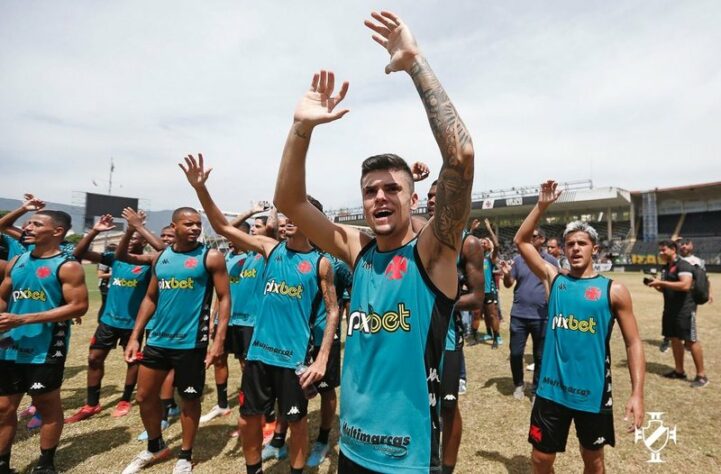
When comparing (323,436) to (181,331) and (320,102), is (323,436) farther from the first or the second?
(320,102)

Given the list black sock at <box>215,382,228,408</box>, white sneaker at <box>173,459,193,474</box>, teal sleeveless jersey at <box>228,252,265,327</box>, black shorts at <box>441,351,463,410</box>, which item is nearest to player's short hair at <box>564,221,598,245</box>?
black shorts at <box>441,351,463,410</box>

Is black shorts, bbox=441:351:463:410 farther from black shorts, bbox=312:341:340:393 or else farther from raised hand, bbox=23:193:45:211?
raised hand, bbox=23:193:45:211

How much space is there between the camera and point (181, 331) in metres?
4.49

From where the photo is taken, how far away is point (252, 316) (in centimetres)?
611

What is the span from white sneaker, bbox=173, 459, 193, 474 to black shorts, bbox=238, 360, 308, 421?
1.07 metres

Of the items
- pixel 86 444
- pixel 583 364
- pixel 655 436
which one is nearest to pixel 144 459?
pixel 86 444

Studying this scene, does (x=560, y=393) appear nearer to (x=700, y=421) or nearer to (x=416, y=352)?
(x=416, y=352)

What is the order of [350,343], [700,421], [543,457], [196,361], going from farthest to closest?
1. [700,421]
2. [196,361]
3. [543,457]
4. [350,343]

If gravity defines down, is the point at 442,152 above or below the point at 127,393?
above

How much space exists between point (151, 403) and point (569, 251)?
4.79 m

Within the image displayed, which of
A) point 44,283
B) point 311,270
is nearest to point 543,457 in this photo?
point 311,270

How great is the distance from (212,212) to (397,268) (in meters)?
2.80

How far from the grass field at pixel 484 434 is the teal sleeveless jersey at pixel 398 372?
2.74 m

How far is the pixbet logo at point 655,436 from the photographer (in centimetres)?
466
